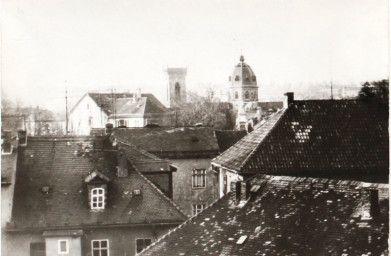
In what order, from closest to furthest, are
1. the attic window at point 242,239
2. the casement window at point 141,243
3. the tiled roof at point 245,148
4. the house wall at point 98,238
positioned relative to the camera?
the attic window at point 242,239 < the house wall at point 98,238 < the tiled roof at point 245,148 < the casement window at point 141,243

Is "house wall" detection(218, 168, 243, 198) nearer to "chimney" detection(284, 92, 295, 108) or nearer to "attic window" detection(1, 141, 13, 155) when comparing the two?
"chimney" detection(284, 92, 295, 108)

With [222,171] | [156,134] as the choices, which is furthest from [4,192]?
[156,134]

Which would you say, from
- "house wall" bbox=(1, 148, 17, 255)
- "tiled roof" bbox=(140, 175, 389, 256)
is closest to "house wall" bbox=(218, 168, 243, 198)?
"tiled roof" bbox=(140, 175, 389, 256)

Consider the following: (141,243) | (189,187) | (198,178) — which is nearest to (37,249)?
(141,243)

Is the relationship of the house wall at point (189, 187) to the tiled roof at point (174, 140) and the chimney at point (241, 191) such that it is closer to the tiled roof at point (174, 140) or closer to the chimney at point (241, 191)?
the tiled roof at point (174, 140)

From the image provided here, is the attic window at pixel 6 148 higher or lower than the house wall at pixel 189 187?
higher

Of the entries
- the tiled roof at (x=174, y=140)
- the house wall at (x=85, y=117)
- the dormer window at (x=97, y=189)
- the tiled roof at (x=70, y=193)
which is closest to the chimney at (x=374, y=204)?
the tiled roof at (x=70, y=193)
